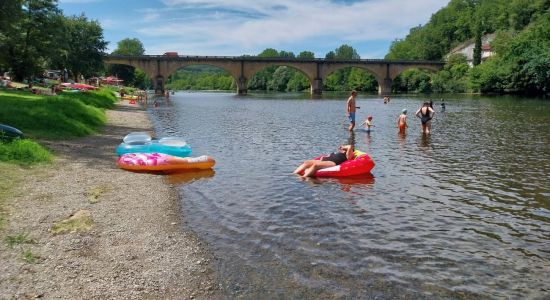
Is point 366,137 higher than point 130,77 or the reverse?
the reverse

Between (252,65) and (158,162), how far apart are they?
91.0 meters

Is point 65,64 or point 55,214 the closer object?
point 55,214

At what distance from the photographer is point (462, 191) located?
436 inches

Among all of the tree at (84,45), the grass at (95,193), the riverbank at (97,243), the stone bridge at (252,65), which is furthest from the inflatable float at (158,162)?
the stone bridge at (252,65)

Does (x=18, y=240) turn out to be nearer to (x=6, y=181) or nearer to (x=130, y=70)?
(x=6, y=181)

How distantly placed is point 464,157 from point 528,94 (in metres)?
67.3

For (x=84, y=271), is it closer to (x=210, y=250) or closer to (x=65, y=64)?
(x=210, y=250)

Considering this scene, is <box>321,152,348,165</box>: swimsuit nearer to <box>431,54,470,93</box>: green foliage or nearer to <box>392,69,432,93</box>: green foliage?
<box>431,54,470,93</box>: green foliage

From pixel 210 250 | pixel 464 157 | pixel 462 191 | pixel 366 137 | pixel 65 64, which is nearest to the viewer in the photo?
pixel 210 250

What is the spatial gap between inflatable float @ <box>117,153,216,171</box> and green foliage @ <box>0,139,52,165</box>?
6.86ft

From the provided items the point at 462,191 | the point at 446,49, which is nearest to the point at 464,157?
the point at 462,191

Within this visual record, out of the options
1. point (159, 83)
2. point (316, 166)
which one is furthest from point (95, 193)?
point (159, 83)

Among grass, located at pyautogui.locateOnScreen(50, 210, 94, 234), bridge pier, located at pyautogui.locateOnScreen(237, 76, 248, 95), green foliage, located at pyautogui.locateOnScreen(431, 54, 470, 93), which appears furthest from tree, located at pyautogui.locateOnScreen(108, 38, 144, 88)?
grass, located at pyautogui.locateOnScreen(50, 210, 94, 234)

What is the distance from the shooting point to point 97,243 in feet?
23.5
